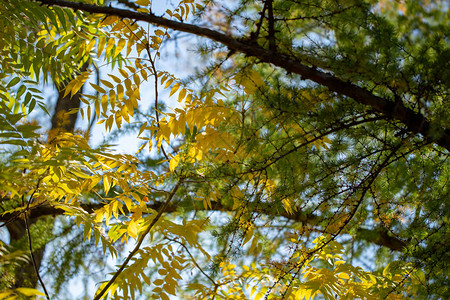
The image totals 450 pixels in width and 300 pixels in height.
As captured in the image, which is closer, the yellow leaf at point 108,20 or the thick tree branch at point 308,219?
the yellow leaf at point 108,20

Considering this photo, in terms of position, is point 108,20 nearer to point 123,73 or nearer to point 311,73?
point 123,73

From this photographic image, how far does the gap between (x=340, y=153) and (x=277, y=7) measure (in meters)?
0.60

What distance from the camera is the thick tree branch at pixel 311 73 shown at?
50.7 inches

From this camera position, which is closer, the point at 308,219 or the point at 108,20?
the point at 108,20

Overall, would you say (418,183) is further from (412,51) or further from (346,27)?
(346,27)

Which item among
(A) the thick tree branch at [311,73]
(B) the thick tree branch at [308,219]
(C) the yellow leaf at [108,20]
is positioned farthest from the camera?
(B) the thick tree branch at [308,219]

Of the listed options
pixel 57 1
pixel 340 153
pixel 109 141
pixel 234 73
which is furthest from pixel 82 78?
pixel 109 141

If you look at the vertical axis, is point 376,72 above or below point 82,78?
below

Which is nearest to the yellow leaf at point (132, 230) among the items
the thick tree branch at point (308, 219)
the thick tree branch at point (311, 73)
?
the thick tree branch at point (308, 219)

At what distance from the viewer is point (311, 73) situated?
1330 millimetres

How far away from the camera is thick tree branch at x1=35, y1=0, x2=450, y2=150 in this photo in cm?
129

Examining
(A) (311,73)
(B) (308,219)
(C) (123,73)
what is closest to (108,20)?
(C) (123,73)

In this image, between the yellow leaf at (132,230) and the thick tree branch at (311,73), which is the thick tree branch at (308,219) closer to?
the yellow leaf at (132,230)

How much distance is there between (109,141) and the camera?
12.5ft
